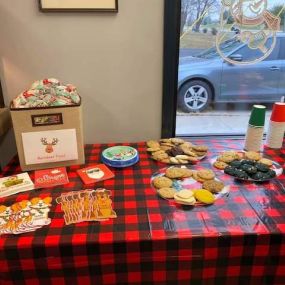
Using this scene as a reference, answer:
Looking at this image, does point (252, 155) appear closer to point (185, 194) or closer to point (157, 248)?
point (185, 194)

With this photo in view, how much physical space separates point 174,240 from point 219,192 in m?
0.25

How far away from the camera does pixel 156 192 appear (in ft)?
2.94

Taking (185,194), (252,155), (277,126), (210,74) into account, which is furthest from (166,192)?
(210,74)

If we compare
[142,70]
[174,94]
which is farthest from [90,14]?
[174,94]

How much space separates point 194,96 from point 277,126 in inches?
17.1

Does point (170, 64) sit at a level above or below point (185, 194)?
above

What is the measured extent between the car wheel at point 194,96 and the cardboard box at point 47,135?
0.63 meters

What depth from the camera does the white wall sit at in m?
1.17

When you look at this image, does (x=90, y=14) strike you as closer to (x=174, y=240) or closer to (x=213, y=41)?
(x=213, y=41)

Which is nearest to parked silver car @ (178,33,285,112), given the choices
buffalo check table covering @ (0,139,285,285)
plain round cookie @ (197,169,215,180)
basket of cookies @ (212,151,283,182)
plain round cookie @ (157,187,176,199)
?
basket of cookies @ (212,151,283,182)

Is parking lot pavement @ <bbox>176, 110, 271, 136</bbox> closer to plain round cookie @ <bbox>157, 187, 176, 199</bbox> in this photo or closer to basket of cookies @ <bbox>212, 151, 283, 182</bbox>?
basket of cookies @ <bbox>212, 151, 283, 182</bbox>

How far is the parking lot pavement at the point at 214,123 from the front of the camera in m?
1.50

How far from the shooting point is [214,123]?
156 cm

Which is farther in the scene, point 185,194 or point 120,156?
point 120,156
